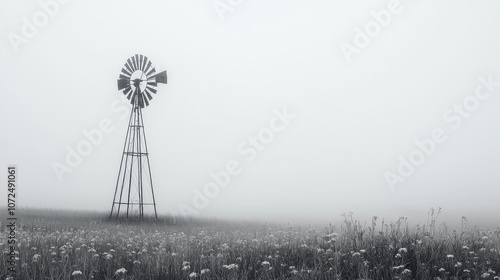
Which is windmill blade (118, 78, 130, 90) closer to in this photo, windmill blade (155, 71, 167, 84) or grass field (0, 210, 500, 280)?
windmill blade (155, 71, 167, 84)

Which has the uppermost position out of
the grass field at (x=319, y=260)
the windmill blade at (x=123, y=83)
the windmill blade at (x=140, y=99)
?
the windmill blade at (x=123, y=83)

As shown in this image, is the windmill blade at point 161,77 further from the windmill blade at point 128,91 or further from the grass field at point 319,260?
the grass field at point 319,260

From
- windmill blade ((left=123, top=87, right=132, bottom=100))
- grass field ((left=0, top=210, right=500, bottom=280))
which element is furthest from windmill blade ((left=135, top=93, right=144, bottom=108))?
grass field ((left=0, top=210, right=500, bottom=280))

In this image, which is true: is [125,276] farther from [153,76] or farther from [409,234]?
[153,76]

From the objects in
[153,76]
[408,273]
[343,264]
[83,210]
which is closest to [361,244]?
[343,264]

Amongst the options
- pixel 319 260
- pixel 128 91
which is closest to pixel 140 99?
pixel 128 91

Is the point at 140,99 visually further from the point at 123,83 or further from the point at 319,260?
the point at 319,260

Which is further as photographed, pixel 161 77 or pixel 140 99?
pixel 161 77

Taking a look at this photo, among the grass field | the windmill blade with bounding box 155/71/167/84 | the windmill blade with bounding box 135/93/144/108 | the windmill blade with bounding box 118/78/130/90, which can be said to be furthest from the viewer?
the windmill blade with bounding box 118/78/130/90

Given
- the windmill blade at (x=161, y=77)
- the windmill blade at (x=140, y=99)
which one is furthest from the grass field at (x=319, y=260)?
the windmill blade at (x=161, y=77)

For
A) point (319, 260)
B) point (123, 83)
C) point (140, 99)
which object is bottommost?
point (319, 260)

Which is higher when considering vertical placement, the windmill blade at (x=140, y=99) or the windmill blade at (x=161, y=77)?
the windmill blade at (x=161, y=77)

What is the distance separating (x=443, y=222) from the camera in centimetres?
1049

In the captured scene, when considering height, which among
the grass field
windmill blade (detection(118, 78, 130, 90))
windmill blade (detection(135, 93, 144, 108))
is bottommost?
the grass field
